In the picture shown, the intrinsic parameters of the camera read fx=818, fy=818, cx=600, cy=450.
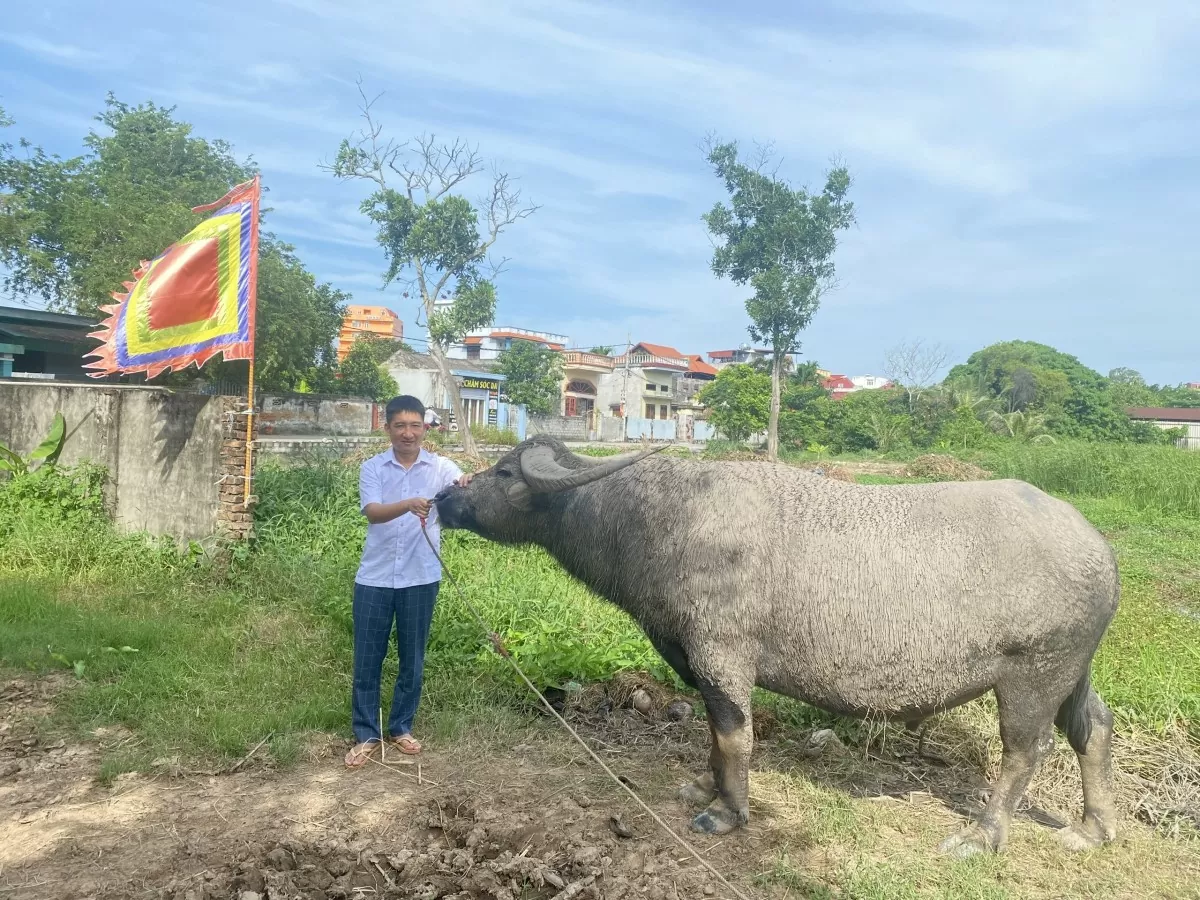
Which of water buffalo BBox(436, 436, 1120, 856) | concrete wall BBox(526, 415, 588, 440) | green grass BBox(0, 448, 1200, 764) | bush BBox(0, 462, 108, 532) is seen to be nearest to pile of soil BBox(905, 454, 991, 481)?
green grass BBox(0, 448, 1200, 764)

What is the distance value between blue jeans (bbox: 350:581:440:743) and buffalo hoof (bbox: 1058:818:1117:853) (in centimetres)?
290

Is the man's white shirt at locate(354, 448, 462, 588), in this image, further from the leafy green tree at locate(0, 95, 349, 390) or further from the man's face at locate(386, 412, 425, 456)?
the leafy green tree at locate(0, 95, 349, 390)

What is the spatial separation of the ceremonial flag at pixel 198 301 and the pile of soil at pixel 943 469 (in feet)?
50.0

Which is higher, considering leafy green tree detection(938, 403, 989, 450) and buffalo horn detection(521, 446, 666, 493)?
leafy green tree detection(938, 403, 989, 450)

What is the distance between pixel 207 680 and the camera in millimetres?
4727

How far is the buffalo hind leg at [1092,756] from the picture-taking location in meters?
3.38

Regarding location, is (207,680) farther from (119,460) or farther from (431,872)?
(119,460)

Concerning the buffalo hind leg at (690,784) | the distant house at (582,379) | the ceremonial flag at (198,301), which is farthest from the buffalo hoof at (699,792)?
the distant house at (582,379)

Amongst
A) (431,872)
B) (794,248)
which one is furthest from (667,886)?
(794,248)

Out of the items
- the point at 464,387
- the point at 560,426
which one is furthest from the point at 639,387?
the point at 464,387

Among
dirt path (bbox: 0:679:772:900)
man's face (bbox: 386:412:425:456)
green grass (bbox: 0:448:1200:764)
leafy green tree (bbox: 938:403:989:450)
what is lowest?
dirt path (bbox: 0:679:772:900)

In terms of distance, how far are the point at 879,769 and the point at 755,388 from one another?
28641 mm

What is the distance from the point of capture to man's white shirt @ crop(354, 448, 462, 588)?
3.86 meters

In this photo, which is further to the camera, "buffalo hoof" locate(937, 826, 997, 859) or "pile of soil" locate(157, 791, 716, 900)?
"buffalo hoof" locate(937, 826, 997, 859)
